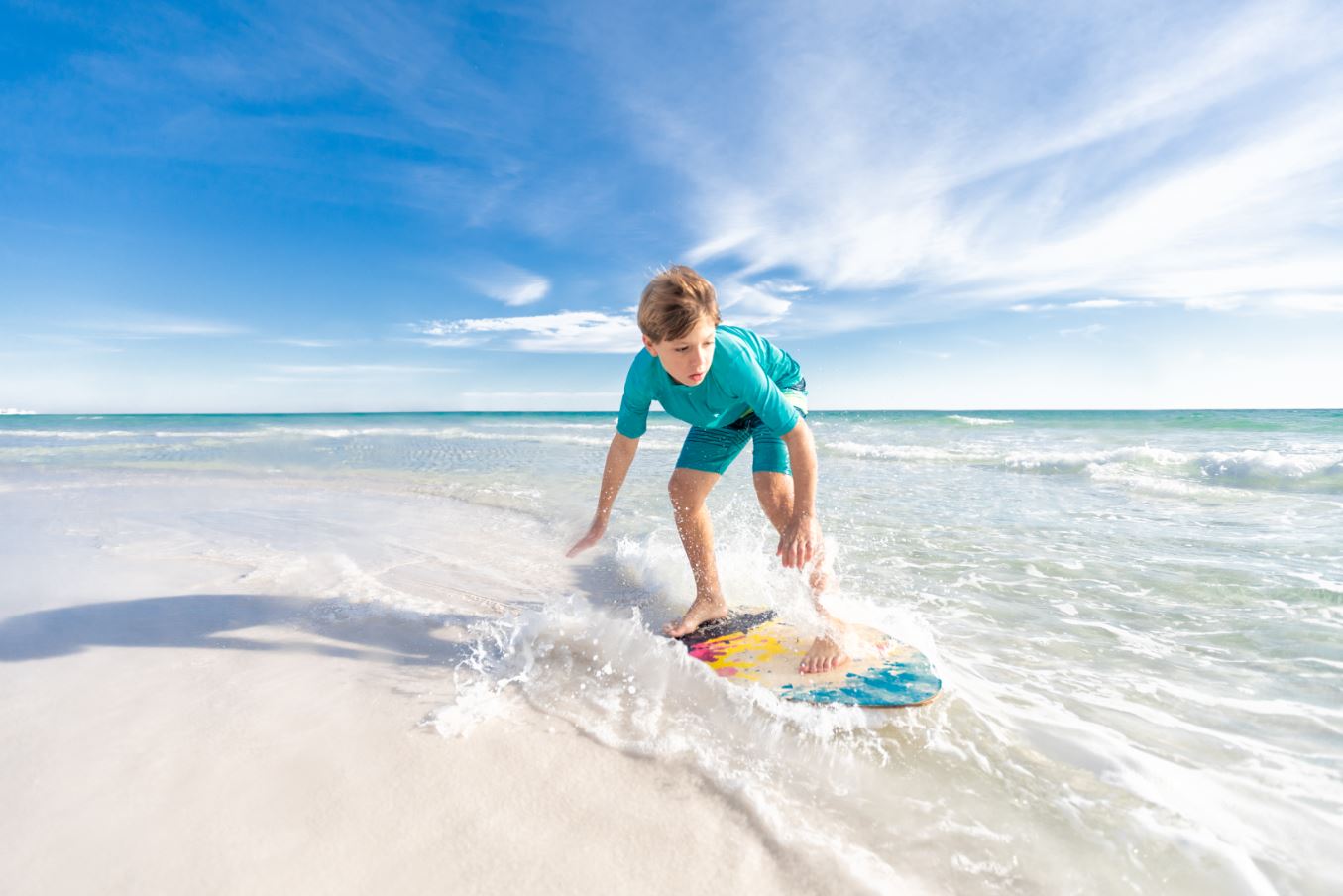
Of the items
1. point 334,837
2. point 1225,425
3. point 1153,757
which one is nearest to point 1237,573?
point 1153,757

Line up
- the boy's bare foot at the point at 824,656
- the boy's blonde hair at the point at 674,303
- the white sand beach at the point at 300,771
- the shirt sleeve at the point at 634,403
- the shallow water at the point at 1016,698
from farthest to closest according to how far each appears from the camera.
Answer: the shirt sleeve at the point at 634,403 < the boy's bare foot at the point at 824,656 < the boy's blonde hair at the point at 674,303 < the shallow water at the point at 1016,698 < the white sand beach at the point at 300,771

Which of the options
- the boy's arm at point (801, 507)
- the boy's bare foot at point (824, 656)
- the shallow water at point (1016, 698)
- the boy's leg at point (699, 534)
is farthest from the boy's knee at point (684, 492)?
the boy's bare foot at point (824, 656)

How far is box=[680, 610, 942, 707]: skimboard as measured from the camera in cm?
234

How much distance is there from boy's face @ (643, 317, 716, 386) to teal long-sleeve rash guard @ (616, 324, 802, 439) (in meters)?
0.11

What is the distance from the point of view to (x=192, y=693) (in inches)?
90.7

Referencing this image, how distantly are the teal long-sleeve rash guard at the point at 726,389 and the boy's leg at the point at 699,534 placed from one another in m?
0.29

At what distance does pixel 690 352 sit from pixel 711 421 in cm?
72

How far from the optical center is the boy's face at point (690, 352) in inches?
98.5

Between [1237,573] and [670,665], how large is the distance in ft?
12.8

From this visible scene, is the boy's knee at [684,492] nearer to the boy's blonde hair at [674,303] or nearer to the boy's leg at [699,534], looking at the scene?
the boy's leg at [699,534]

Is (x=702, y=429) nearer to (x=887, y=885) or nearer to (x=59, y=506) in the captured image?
(x=887, y=885)

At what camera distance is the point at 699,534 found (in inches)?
133

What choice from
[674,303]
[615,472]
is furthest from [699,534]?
[674,303]

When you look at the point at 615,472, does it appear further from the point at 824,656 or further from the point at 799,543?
the point at 824,656
